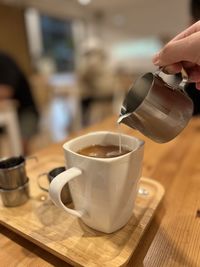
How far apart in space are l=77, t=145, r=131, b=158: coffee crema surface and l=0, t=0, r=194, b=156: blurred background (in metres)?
1.10

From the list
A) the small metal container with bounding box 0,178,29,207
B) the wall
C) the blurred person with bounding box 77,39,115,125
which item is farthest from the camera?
the wall

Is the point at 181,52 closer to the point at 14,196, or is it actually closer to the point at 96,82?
the point at 14,196


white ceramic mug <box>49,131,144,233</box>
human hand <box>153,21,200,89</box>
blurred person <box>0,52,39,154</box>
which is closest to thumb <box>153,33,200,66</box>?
human hand <box>153,21,200,89</box>

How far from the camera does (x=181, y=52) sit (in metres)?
0.34

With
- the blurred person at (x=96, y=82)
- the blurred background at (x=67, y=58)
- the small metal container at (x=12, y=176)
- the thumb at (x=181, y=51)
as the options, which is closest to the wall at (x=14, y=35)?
the blurred background at (x=67, y=58)

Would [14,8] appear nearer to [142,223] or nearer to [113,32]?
[113,32]

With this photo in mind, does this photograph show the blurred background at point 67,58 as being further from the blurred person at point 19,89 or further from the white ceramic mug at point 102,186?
the white ceramic mug at point 102,186

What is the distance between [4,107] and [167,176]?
4.48ft

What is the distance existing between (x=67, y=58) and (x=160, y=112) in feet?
15.1

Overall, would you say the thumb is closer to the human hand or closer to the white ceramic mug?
the human hand

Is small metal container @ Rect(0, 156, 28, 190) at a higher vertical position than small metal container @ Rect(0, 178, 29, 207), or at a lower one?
higher

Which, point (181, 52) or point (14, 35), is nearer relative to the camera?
point (181, 52)

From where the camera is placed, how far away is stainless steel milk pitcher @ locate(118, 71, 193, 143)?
33cm

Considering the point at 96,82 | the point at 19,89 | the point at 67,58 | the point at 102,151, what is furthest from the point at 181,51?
the point at 67,58
